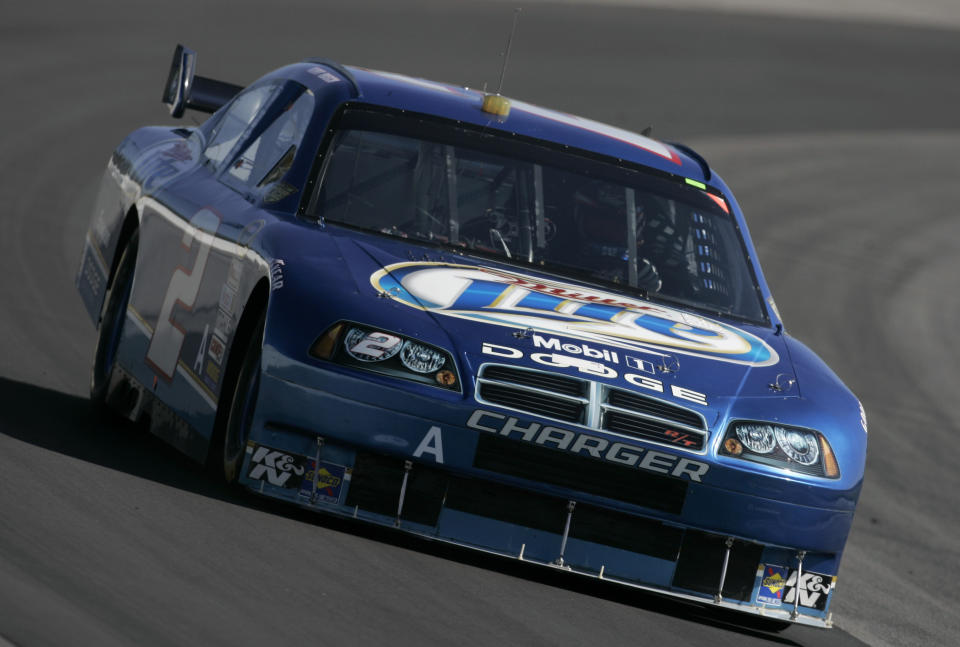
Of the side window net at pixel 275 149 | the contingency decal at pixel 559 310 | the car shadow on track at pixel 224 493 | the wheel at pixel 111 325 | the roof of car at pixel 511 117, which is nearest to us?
the contingency decal at pixel 559 310

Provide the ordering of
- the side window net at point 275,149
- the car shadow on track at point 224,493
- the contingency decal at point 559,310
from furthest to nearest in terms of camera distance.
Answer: the side window net at point 275,149, the car shadow on track at point 224,493, the contingency decal at point 559,310

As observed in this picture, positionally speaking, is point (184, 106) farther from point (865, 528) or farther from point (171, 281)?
point (865, 528)

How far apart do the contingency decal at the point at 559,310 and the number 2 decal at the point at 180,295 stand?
102cm

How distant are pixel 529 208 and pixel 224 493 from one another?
1584 millimetres

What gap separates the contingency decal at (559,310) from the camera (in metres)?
5.39

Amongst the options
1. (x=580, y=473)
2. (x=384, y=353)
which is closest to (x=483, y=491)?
(x=580, y=473)

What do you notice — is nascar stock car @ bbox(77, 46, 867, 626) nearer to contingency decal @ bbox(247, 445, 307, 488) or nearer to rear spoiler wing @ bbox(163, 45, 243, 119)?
contingency decal @ bbox(247, 445, 307, 488)

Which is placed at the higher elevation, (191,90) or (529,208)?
(529,208)

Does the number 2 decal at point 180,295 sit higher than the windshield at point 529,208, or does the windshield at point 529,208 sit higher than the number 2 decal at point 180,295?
the windshield at point 529,208

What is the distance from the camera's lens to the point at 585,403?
514cm

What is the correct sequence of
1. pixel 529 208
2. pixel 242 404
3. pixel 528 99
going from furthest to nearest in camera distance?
pixel 528 99 → pixel 529 208 → pixel 242 404

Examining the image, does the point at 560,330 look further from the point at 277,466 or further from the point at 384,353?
the point at 277,466

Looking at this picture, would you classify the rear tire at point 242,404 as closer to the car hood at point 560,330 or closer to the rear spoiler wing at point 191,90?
the car hood at point 560,330

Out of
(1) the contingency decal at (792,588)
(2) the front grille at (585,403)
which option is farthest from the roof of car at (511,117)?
(1) the contingency decal at (792,588)
